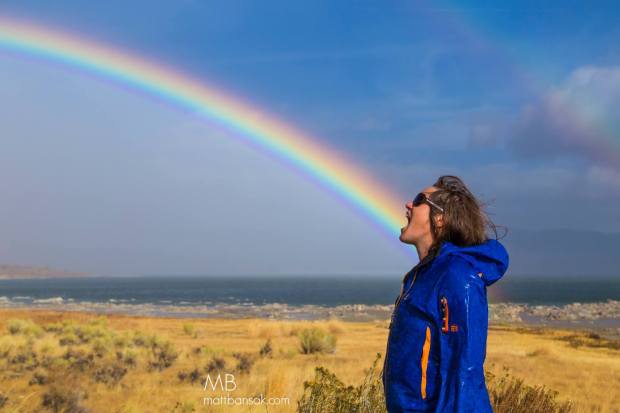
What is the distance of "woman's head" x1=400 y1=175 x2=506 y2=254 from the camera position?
2965mm

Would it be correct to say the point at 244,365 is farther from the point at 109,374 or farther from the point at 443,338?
the point at 443,338

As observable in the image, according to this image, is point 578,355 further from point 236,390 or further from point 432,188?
point 432,188

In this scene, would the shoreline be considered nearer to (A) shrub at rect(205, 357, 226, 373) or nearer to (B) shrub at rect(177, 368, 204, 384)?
(A) shrub at rect(205, 357, 226, 373)

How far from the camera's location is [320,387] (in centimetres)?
606

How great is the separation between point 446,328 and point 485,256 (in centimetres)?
44

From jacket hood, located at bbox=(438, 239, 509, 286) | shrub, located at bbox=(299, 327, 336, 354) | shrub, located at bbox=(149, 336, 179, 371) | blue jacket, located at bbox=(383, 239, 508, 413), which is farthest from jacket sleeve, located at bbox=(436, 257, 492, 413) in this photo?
shrub, located at bbox=(299, 327, 336, 354)

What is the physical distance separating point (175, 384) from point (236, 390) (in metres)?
1.77

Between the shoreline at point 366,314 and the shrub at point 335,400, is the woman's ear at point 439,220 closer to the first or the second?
the shrub at point 335,400

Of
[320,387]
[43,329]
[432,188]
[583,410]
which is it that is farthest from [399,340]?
[43,329]

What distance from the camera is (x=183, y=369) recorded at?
1353cm

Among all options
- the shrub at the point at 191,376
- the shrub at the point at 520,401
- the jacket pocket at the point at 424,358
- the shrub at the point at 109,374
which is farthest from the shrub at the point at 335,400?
the shrub at the point at 191,376

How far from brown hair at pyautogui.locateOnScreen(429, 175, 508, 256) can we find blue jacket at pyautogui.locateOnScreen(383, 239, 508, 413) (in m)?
0.14

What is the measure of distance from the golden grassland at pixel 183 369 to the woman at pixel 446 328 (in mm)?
5285

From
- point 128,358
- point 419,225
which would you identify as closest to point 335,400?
point 419,225
